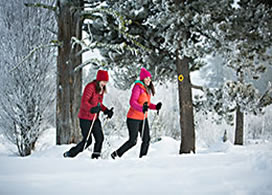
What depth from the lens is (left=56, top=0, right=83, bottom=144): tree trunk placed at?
232 inches

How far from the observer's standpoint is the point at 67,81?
19.5ft

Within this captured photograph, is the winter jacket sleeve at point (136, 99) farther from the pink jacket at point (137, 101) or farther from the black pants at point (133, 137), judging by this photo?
the black pants at point (133, 137)

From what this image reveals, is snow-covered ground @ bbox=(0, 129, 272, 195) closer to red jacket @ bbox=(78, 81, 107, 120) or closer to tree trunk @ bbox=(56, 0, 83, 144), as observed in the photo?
red jacket @ bbox=(78, 81, 107, 120)

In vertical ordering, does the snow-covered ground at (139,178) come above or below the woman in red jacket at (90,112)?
below

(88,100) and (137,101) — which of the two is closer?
(88,100)

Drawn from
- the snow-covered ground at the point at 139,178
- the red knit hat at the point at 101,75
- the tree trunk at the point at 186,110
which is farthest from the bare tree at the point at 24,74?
the snow-covered ground at the point at 139,178

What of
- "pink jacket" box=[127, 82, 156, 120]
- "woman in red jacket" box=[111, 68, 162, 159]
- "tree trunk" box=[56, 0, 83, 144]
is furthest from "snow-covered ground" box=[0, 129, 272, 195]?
"tree trunk" box=[56, 0, 83, 144]

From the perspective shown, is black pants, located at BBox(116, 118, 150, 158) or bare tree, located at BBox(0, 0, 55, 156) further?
bare tree, located at BBox(0, 0, 55, 156)

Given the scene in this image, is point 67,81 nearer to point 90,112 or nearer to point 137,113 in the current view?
point 90,112

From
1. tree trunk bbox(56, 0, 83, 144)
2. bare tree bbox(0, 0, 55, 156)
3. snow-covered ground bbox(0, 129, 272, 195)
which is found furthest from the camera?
bare tree bbox(0, 0, 55, 156)

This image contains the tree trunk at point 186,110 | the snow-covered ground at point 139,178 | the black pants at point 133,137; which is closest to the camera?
the snow-covered ground at point 139,178

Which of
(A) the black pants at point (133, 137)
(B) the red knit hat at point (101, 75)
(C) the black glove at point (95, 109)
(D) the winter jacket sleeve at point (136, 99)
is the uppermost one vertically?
(B) the red knit hat at point (101, 75)

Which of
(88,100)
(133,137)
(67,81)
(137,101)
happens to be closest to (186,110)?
(137,101)

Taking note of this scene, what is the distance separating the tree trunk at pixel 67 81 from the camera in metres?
5.90
